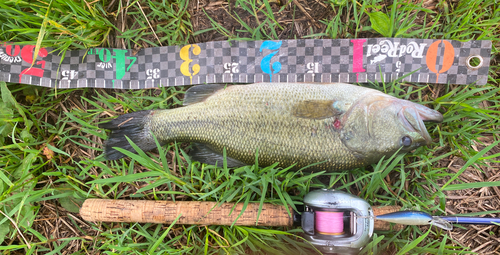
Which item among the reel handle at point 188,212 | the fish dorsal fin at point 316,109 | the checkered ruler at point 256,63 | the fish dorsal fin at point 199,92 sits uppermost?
the checkered ruler at point 256,63

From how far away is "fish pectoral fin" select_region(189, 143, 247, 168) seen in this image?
107 inches

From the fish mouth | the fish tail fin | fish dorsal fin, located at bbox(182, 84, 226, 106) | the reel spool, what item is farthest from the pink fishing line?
the fish tail fin

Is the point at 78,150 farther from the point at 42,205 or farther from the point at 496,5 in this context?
the point at 496,5

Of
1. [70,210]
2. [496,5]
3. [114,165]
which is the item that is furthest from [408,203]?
[70,210]

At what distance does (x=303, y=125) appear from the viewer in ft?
8.02

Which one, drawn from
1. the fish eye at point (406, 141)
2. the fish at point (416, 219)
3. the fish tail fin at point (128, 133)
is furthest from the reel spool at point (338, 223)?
the fish tail fin at point (128, 133)

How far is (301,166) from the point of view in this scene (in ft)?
8.41

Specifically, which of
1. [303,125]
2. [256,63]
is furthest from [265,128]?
[256,63]

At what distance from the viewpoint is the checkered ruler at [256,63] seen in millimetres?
2812

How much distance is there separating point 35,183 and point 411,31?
4.33 meters

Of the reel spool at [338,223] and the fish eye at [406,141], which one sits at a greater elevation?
the fish eye at [406,141]

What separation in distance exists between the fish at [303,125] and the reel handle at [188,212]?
0.44 m

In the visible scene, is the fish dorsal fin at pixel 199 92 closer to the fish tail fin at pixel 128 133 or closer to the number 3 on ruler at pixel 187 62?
the number 3 on ruler at pixel 187 62

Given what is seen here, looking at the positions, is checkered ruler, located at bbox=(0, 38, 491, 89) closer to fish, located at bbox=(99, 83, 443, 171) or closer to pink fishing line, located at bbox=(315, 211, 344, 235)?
fish, located at bbox=(99, 83, 443, 171)
